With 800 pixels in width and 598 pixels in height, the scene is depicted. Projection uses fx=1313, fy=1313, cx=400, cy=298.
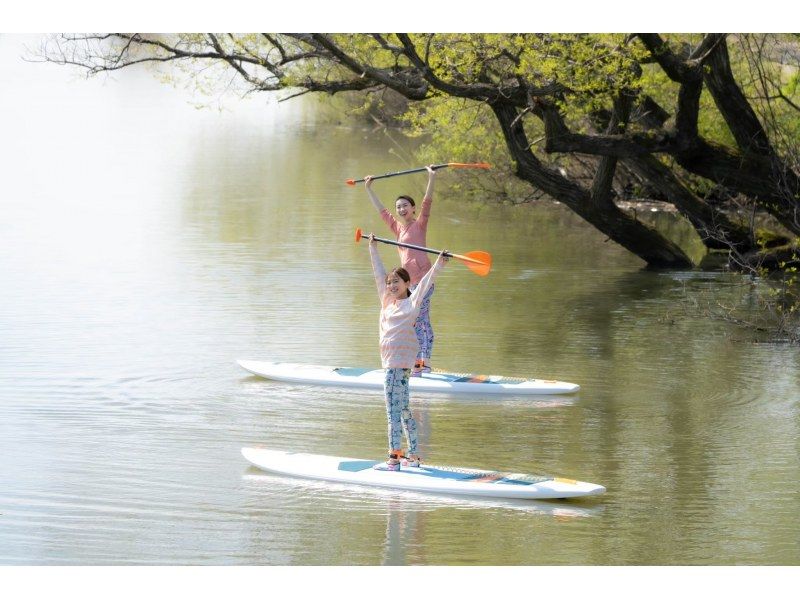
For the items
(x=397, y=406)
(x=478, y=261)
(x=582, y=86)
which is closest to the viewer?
(x=397, y=406)

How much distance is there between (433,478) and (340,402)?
287 cm

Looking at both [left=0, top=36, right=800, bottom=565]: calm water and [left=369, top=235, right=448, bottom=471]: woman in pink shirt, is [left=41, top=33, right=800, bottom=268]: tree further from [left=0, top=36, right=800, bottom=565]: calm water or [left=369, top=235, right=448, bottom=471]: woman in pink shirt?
[left=369, top=235, right=448, bottom=471]: woman in pink shirt

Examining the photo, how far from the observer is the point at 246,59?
1794 centimetres

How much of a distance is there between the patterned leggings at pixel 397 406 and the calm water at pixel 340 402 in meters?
0.43

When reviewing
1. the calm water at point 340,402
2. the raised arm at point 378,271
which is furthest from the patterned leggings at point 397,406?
the raised arm at point 378,271

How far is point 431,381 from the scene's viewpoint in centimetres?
1269

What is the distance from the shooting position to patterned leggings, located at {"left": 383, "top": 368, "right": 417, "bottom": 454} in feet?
30.7

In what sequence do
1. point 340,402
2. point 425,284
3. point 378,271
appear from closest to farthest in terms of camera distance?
point 425,284, point 378,271, point 340,402

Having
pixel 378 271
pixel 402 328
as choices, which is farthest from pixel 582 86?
pixel 402 328

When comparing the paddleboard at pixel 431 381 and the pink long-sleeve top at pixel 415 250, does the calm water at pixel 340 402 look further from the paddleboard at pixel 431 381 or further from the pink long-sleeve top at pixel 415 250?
the pink long-sleeve top at pixel 415 250

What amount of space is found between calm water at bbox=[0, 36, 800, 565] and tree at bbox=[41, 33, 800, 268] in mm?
1591

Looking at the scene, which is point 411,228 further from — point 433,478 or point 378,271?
point 433,478

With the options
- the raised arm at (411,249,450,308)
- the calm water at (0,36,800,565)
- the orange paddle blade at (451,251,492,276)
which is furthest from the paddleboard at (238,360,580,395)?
the raised arm at (411,249,450,308)

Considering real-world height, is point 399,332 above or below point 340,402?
above
